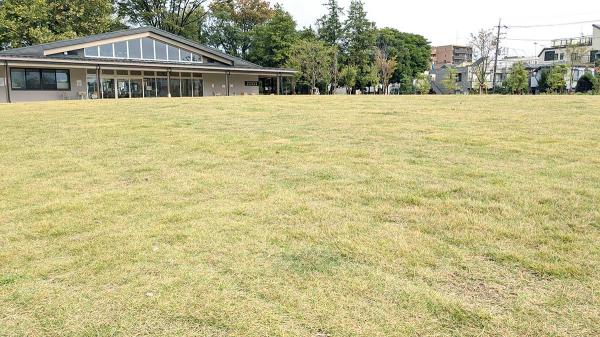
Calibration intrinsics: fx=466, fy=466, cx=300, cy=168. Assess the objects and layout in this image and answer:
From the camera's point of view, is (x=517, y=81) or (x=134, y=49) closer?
(x=134, y=49)

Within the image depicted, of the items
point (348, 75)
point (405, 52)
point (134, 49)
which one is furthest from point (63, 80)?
point (405, 52)

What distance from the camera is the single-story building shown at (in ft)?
79.6

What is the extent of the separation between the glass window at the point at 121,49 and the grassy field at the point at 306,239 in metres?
23.3

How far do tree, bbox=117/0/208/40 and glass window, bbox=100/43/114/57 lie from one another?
654 inches

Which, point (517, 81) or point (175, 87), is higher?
point (517, 81)

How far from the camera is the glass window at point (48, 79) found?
25.2 m

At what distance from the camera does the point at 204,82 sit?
3300 cm

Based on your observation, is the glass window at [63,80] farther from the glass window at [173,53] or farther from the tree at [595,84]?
the tree at [595,84]

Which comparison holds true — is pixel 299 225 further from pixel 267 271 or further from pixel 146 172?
pixel 146 172

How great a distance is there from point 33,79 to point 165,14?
21628 mm

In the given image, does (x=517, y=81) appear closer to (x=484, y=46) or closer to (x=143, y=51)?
(x=484, y=46)

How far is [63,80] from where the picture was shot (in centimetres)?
2606

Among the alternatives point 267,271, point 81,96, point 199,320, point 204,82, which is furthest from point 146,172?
point 204,82

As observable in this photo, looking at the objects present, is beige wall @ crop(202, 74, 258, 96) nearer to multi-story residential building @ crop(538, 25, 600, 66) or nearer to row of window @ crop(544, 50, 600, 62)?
multi-story residential building @ crop(538, 25, 600, 66)
